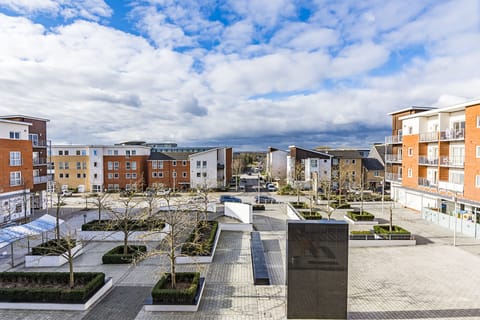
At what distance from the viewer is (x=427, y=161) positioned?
106 ft

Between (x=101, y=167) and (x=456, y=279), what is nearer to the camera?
(x=456, y=279)

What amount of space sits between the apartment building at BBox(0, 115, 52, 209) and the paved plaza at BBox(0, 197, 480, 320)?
1877 centimetres

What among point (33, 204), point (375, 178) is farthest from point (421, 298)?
point (375, 178)

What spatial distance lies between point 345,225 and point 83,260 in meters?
Answer: 16.0

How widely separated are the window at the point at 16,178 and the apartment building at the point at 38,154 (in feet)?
9.99

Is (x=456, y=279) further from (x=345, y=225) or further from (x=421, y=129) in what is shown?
(x=421, y=129)

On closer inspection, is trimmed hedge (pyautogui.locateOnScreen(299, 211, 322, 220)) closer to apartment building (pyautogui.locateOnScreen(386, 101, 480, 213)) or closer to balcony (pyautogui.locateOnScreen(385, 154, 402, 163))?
apartment building (pyautogui.locateOnScreen(386, 101, 480, 213))

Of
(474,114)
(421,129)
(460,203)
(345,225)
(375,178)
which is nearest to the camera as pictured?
(345,225)

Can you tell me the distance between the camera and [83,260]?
60.2 feet

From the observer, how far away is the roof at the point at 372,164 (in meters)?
55.2

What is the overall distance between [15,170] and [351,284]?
33.1 m

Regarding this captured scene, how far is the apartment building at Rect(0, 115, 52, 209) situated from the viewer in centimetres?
3459

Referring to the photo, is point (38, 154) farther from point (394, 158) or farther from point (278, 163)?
point (278, 163)

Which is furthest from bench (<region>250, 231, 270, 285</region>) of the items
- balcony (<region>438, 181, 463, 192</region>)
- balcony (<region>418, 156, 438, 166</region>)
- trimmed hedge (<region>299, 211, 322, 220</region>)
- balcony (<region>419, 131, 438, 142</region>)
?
balcony (<region>419, 131, 438, 142</region>)
